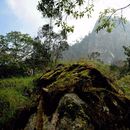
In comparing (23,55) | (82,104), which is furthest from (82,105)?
(23,55)

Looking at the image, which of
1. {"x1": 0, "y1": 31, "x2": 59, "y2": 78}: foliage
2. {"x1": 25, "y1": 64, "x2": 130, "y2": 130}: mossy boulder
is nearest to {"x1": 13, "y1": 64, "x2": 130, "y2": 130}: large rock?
{"x1": 25, "y1": 64, "x2": 130, "y2": 130}: mossy boulder

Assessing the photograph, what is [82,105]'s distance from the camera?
7367 millimetres

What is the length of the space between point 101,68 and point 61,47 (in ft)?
141

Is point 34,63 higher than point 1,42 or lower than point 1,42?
lower

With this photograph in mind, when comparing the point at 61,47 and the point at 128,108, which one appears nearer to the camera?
the point at 128,108

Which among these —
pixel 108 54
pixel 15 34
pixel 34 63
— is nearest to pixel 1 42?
pixel 15 34

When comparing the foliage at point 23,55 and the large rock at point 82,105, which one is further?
the foliage at point 23,55

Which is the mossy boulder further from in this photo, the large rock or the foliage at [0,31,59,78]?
the foliage at [0,31,59,78]

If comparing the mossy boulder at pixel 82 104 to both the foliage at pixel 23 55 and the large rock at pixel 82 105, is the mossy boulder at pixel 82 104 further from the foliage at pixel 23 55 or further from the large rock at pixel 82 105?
the foliage at pixel 23 55

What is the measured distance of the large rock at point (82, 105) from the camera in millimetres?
7156

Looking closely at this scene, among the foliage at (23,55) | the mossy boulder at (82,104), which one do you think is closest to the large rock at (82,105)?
the mossy boulder at (82,104)

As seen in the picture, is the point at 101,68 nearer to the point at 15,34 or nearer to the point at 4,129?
the point at 4,129

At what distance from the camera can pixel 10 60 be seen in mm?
38125

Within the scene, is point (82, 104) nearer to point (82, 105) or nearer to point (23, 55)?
point (82, 105)
